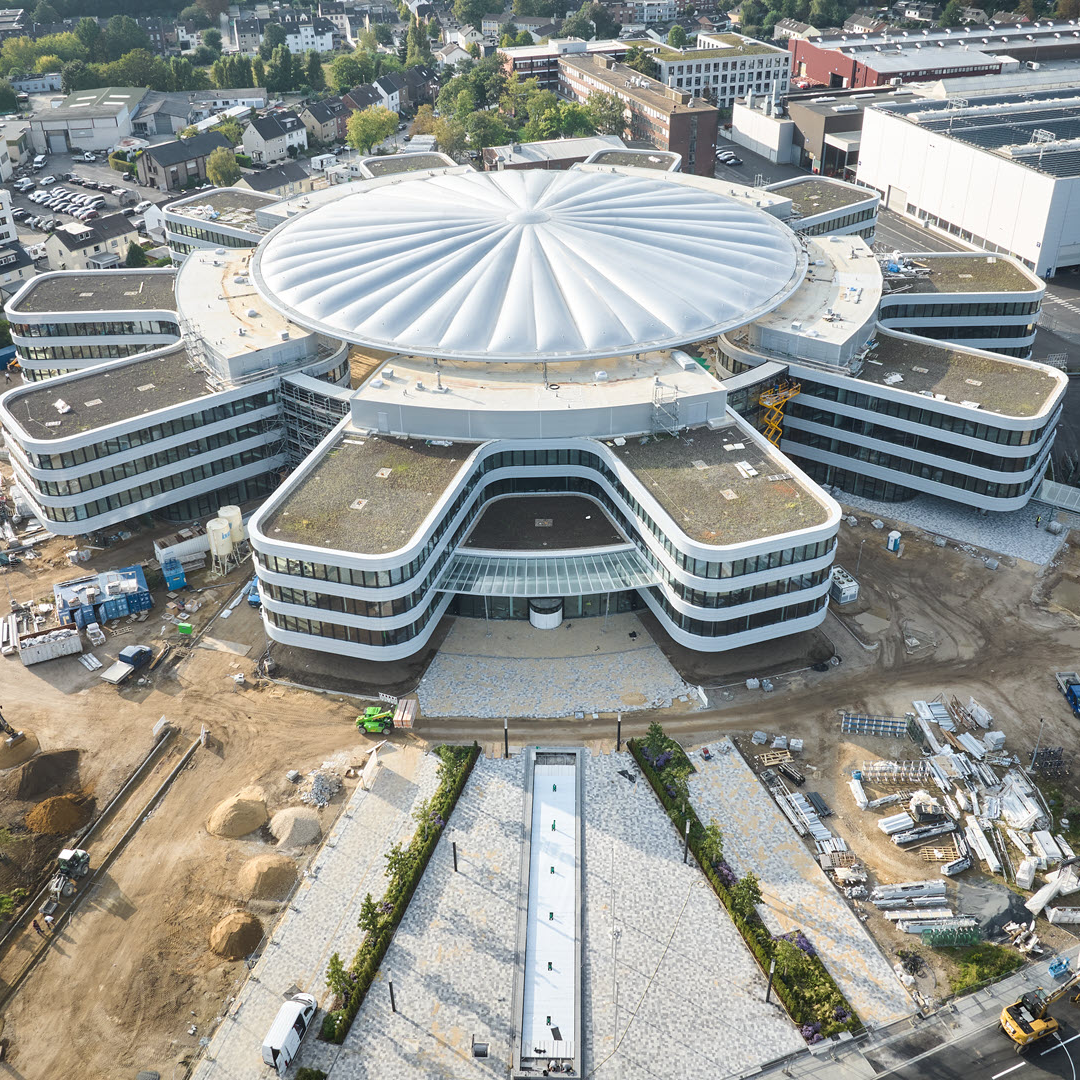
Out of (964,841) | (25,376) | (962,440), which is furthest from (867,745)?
(25,376)

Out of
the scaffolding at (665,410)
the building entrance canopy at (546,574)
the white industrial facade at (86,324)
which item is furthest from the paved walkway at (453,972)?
the white industrial facade at (86,324)

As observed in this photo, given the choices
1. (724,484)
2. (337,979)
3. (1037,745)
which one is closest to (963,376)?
(724,484)

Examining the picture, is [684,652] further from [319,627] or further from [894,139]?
[894,139]

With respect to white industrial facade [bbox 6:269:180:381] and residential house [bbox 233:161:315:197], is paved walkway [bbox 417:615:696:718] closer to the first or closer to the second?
white industrial facade [bbox 6:269:180:381]

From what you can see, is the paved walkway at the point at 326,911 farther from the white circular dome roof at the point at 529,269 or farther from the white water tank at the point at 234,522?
the white circular dome roof at the point at 529,269

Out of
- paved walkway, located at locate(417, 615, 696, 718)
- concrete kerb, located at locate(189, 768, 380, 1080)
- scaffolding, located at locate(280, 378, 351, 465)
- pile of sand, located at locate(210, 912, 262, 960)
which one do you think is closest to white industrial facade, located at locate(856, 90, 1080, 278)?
paved walkway, located at locate(417, 615, 696, 718)
